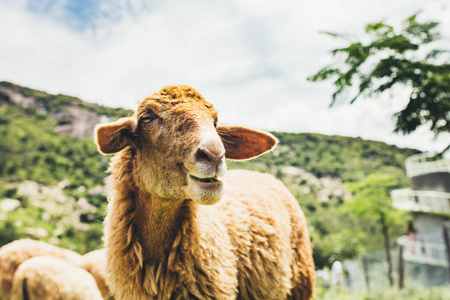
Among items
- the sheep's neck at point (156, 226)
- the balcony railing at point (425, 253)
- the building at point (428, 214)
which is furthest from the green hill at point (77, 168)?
the sheep's neck at point (156, 226)

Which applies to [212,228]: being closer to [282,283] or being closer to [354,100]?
[282,283]

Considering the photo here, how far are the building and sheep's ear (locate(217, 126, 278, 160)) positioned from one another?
16.4m

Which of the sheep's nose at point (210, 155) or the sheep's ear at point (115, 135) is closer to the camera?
the sheep's nose at point (210, 155)

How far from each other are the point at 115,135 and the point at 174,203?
0.71 metres

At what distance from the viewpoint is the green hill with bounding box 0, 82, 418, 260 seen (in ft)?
94.1

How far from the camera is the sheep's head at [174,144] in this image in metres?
1.94

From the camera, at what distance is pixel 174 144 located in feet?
7.06

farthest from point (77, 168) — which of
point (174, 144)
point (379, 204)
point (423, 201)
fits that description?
point (174, 144)

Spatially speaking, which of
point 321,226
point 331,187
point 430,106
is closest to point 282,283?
point 430,106

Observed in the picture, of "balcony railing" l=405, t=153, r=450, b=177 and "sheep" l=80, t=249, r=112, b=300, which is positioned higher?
"balcony railing" l=405, t=153, r=450, b=177

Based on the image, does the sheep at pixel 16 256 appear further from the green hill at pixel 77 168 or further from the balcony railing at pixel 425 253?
the balcony railing at pixel 425 253

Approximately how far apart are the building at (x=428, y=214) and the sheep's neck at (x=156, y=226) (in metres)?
17.2

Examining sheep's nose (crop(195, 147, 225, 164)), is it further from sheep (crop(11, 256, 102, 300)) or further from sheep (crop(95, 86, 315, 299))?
sheep (crop(11, 256, 102, 300))

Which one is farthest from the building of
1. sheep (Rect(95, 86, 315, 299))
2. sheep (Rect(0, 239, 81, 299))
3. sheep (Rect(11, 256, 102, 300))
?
sheep (Rect(0, 239, 81, 299))
